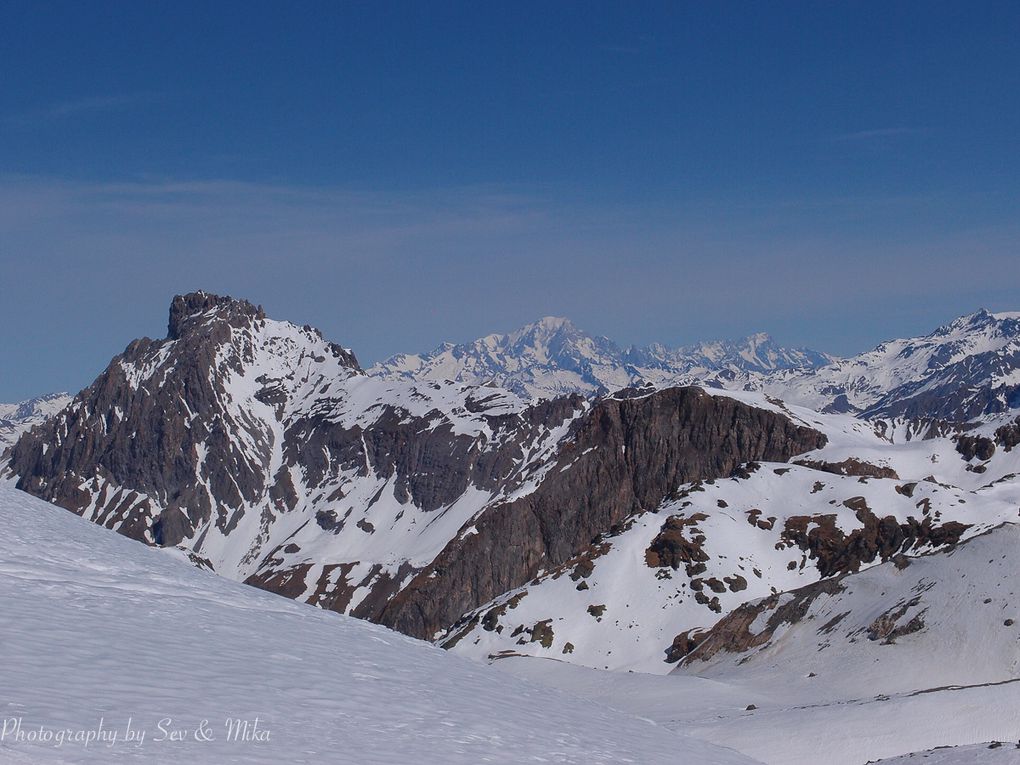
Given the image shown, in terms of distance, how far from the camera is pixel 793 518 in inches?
4998

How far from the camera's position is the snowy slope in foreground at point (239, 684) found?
47.8 feet

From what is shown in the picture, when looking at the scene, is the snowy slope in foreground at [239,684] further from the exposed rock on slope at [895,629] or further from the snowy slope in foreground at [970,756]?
the exposed rock on slope at [895,629]

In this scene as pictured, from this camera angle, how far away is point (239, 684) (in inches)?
687

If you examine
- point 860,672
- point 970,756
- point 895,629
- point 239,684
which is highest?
point 239,684

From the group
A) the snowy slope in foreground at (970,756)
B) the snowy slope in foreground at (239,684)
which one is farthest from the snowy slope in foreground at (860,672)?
the snowy slope in foreground at (239,684)

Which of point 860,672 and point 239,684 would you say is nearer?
point 239,684

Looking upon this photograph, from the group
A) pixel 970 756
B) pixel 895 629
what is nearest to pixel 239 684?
pixel 970 756

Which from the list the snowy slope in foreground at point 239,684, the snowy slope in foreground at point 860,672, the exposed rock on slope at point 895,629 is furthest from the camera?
the exposed rock on slope at point 895,629

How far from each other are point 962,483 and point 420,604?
107m

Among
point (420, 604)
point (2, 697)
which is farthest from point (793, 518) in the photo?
point (2, 697)

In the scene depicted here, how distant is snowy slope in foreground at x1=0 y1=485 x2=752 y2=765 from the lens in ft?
47.8

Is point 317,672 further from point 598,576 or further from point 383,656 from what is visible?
point 598,576

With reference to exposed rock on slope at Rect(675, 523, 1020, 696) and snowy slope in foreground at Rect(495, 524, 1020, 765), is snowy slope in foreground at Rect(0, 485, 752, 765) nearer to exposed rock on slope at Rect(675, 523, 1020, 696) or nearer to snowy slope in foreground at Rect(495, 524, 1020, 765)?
snowy slope in foreground at Rect(495, 524, 1020, 765)

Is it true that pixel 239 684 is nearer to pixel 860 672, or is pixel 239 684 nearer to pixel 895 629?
pixel 860 672
